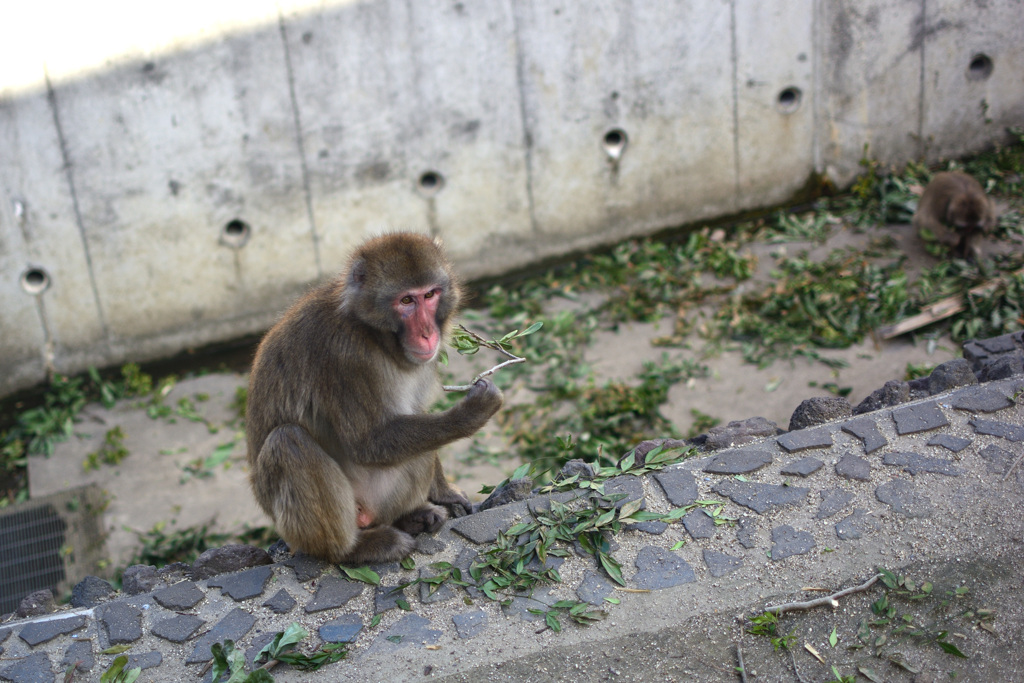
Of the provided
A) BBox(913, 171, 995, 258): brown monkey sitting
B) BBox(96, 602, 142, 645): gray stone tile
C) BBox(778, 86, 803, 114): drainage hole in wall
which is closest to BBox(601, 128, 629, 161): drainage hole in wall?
BBox(778, 86, 803, 114): drainage hole in wall

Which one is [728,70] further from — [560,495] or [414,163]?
[560,495]

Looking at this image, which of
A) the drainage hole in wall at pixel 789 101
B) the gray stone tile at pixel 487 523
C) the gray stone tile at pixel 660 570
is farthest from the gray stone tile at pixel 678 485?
the drainage hole in wall at pixel 789 101

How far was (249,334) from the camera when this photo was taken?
25.7ft

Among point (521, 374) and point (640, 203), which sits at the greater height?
point (640, 203)

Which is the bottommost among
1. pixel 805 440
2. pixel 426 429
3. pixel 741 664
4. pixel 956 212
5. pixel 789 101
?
pixel 741 664

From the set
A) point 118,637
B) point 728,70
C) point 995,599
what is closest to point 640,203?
point 728,70

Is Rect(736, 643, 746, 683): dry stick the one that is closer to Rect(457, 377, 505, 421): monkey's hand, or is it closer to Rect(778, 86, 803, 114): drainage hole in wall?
Rect(457, 377, 505, 421): monkey's hand

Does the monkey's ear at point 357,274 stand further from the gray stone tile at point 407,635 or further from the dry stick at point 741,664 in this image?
the dry stick at point 741,664

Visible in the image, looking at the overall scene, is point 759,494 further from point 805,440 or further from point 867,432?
point 867,432

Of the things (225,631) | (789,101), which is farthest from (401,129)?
(225,631)

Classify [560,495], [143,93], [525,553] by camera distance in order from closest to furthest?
[525,553]
[560,495]
[143,93]

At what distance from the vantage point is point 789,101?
8.36m

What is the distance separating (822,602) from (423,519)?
1675mm

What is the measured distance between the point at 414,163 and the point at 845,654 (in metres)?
5.66
